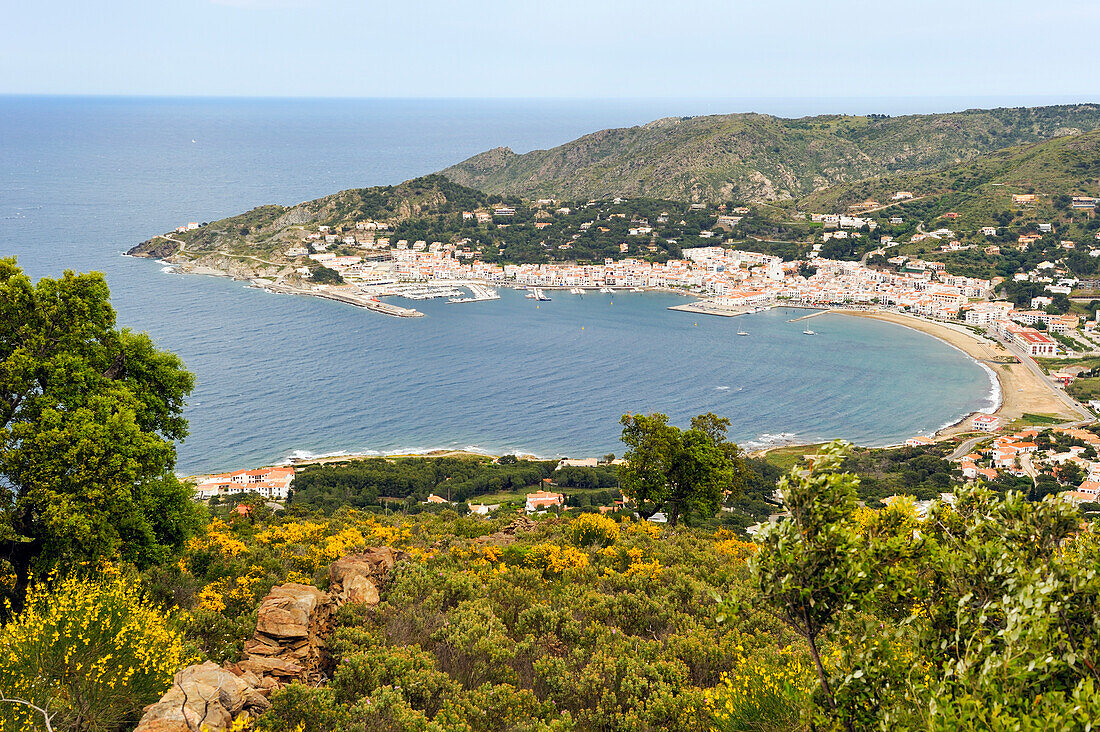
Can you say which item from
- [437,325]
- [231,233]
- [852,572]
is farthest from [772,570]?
[231,233]

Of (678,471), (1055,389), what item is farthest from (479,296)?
(678,471)

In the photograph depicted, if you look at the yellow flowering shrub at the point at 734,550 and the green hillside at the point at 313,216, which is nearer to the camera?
the yellow flowering shrub at the point at 734,550

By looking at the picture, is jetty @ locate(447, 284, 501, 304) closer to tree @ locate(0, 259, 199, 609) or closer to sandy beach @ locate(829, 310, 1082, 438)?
sandy beach @ locate(829, 310, 1082, 438)

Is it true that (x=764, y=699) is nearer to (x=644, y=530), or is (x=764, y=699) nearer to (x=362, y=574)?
(x=362, y=574)

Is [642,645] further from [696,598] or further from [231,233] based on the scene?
[231,233]

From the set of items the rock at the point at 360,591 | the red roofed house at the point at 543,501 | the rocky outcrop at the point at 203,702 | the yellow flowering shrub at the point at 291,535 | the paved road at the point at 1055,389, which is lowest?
the red roofed house at the point at 543,501

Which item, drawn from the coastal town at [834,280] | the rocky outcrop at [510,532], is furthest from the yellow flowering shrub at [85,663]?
the coastal town at [834,280]

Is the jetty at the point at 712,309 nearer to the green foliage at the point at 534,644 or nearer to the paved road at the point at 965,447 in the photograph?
the paved road at the point at 965,447

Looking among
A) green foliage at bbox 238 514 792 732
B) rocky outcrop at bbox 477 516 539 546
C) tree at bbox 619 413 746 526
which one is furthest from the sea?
green foliage at bbox 238 514 792 732
